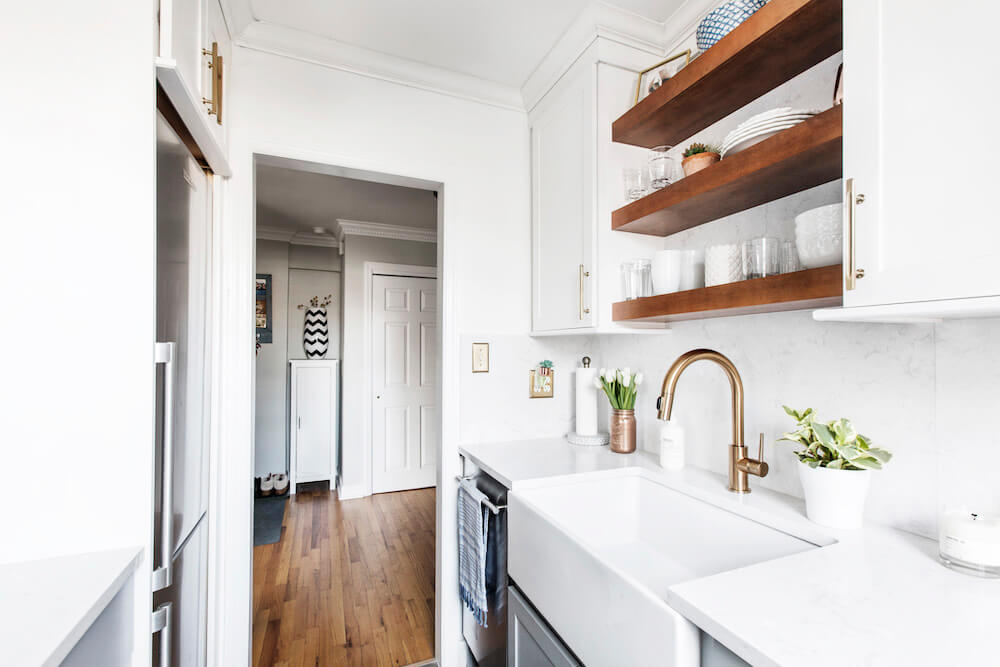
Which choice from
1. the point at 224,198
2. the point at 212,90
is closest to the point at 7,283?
the point at 212,90

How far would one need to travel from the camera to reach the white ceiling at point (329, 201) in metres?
3.20

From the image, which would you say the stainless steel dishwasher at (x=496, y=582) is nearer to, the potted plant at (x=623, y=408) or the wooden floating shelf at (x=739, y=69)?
the potted plant at (x=623, y=408)

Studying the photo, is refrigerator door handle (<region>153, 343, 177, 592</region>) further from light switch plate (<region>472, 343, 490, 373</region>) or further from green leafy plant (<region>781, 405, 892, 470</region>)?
green leafy plant (<region>781, 405, 892, 470</region>)

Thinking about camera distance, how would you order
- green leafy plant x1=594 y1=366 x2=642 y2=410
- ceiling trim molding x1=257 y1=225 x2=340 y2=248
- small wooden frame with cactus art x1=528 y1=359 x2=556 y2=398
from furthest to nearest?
ceiling trim molding x1=257 y1=225 x2=340 y2=248 → small wooden frame with cactus art x1=528 y1=359 x2=556 y2=398 → green leafy plant x1=594 y1=366 x2=642 y2=410

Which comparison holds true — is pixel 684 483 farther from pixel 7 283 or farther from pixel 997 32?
pixel 7 283

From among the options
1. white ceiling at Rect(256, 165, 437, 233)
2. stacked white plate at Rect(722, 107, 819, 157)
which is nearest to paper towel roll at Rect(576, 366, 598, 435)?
stacked white plate at Rect(722, 107, 819, 157)

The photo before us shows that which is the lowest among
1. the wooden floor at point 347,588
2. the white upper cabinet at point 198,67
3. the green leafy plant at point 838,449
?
the wooden floor at point 347,588

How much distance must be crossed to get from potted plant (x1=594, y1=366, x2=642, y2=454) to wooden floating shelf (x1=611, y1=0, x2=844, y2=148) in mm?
867

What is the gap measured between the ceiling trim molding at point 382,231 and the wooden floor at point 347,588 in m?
2.39

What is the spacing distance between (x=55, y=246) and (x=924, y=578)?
5.35 feet

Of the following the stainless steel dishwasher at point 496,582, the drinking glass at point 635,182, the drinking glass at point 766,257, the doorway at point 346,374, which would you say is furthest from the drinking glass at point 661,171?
the doorway at point 346,374

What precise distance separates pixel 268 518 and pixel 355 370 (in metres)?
1.35

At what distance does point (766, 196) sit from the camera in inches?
49.3

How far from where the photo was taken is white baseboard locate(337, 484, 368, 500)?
4.02m
